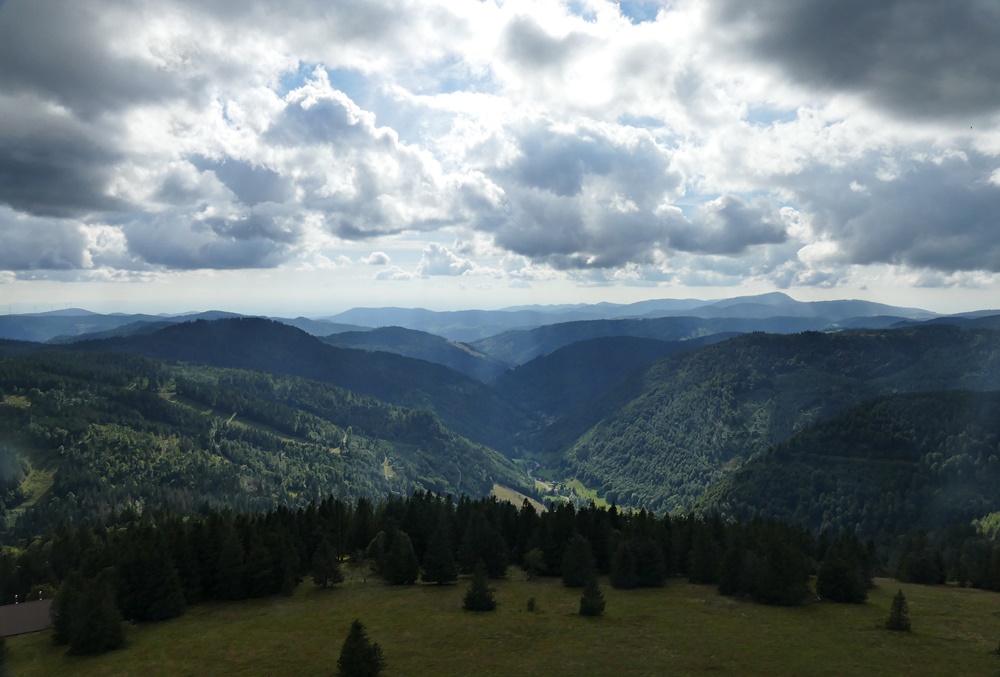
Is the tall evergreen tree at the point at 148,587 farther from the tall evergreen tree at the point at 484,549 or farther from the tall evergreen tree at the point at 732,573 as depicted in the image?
the tall evergreen tree at the point at 732,573

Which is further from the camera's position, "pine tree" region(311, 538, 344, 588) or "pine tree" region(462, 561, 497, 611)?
Answer: "pine tree" region(311, 538, 344, 588)

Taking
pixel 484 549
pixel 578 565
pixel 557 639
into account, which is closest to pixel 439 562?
pixel 484 549

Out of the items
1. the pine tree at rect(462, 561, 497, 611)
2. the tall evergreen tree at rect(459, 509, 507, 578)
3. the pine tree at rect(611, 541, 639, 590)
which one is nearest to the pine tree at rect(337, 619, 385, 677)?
the pine tree at rect(462, 561, 497, 611)

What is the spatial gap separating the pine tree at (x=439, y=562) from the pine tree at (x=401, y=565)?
2.71m

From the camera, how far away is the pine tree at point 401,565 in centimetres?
9531

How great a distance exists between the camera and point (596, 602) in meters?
76.1

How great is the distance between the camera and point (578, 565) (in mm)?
94188

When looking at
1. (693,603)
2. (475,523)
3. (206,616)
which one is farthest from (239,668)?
(693,603)

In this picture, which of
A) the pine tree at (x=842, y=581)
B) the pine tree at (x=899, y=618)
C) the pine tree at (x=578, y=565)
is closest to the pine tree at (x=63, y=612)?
the pine tree at (x=578, y=565)

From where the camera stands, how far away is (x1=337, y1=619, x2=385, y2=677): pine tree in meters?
52.5

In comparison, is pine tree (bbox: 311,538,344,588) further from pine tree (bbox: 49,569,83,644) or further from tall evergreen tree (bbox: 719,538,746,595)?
tall evergreen tree (bbox: 719,538,746,595)

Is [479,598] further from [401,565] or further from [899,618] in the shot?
[899,618]

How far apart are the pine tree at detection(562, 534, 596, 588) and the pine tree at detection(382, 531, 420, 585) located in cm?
2480

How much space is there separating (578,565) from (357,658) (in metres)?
49.5
